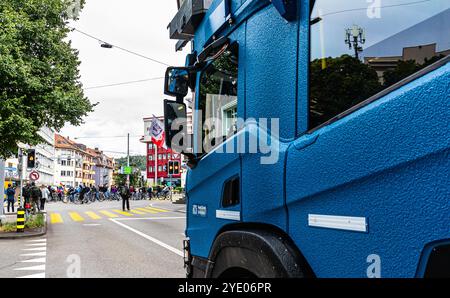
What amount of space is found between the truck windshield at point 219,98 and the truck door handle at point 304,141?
0.69 metres

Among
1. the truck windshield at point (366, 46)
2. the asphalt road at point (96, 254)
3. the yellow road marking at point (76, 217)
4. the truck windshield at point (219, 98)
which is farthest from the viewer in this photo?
the yellow road marking at point (76, 217)

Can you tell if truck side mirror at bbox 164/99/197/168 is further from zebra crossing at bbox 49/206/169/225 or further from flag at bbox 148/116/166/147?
flag at bbox 148/116/166/147

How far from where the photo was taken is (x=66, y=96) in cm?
1383

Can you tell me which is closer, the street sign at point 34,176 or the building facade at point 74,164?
the street sign at point 34,176

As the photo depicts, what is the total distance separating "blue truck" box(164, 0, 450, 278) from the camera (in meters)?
1.42

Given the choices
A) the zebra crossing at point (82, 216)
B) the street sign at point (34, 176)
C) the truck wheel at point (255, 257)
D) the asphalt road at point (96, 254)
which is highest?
the street sign at point (34, 176)

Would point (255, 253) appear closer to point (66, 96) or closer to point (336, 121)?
point (336, 121)

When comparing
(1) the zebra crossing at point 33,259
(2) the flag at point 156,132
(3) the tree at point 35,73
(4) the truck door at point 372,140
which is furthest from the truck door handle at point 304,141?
(2) the flag at point 156,132

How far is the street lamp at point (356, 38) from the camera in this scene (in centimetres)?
180

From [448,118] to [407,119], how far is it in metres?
0.15

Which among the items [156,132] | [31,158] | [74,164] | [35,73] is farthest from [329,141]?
[74,164]

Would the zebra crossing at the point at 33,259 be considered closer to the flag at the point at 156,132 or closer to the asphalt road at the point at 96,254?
the asphalt road at the point at 96,254

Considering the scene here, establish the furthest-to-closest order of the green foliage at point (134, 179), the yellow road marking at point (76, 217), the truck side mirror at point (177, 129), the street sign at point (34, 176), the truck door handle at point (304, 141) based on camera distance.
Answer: the green foliage at point (134, 179), the street sign at point (34, 176), the yellow road marking at point (76, 217), the truck side mirror at point (177, 129), the truck door handle at point (304, 141)

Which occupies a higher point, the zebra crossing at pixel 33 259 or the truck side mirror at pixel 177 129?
the truck side mirror at pixel 177 129
